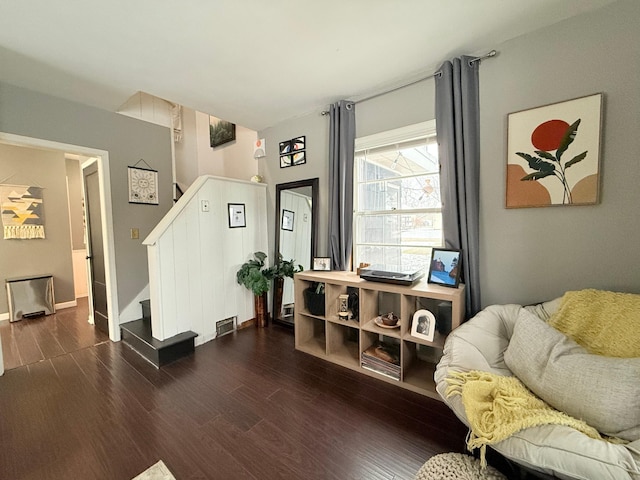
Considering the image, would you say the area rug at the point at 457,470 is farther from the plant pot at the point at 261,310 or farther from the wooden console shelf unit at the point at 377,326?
the plant pot at the point at 261,310

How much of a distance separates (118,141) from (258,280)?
2.23 meters

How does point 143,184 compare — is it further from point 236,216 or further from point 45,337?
point 45,337

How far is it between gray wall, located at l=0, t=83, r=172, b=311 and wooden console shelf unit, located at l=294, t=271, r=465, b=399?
6.80 feet

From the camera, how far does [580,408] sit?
0.97 m

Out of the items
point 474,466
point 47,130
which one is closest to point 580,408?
point 474,466

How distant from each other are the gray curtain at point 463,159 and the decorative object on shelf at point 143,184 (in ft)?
10.7

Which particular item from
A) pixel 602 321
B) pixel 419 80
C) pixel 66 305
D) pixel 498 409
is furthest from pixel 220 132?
pixel 602 321

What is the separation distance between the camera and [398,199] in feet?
7.42

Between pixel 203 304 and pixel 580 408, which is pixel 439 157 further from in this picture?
pixel 203 304

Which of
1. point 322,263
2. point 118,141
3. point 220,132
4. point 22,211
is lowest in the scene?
point 322,263

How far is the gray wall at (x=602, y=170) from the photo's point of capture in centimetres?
138

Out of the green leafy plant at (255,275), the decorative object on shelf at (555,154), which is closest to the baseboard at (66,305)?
the green leafy plant at (255,275)

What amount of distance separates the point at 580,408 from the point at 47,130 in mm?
4205

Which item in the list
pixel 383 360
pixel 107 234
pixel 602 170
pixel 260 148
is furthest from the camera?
pixel 260 148
